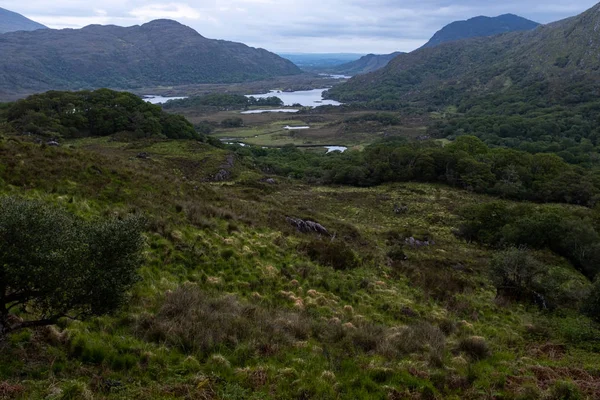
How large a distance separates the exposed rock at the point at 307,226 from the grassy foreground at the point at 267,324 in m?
1.22

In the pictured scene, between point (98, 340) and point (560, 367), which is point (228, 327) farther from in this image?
point (560, 367)

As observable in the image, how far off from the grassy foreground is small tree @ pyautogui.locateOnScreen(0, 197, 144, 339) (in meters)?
1.39

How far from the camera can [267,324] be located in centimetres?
1200

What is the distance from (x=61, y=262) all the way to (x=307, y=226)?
74.4 ft

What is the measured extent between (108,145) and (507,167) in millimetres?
67247

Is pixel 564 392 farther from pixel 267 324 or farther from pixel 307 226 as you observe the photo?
pixel 307 226

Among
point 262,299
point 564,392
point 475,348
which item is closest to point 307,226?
point 262,299

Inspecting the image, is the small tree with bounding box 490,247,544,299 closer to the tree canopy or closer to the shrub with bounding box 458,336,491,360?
the shrub with bounding box 458,336,491,360

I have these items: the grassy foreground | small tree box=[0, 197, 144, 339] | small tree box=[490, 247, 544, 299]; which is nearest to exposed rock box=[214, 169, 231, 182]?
the grassy foreground

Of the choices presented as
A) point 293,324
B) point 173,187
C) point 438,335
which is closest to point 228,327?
point 293,324

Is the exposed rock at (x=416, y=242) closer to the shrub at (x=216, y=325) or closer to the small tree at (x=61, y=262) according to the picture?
the shrub at (x=216, y=325)

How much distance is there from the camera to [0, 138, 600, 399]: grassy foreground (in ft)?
29.3

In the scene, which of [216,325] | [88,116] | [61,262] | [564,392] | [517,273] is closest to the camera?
[61,262]

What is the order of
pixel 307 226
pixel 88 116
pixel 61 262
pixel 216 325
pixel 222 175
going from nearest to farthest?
pixel 61 262, pixel 216 325, pixel 307 226, pixel 222 175, pixel 88 116
